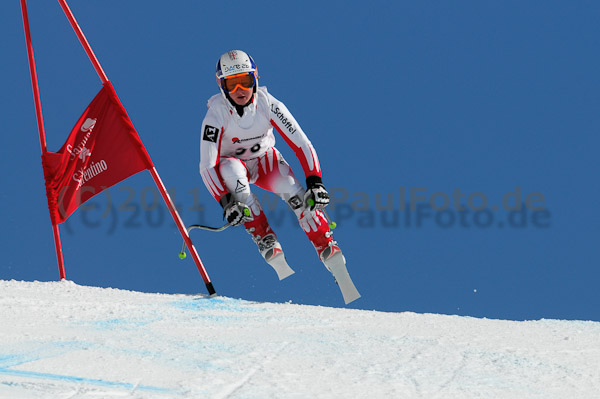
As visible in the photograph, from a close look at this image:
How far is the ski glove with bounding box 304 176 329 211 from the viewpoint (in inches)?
232

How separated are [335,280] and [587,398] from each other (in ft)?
9.52

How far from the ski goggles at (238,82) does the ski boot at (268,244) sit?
1047 mm

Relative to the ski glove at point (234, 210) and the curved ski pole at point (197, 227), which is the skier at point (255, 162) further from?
the curved ski pole at point (197, 227)

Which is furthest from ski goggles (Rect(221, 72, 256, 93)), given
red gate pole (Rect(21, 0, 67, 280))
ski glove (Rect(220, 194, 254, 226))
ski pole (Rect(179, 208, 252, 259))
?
red gate pole (Rect(21, 0, 67, 280))

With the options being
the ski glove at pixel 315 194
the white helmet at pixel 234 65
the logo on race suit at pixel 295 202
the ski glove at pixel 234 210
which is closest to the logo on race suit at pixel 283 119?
the white helmet at pixel 234 65

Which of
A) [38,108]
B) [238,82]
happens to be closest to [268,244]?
[238,82]

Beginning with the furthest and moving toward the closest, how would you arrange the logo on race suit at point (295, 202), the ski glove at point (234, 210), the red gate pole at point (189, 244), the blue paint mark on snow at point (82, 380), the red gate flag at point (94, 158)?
the red gate flag at point (94, 158), the red gate pole at point (189, 244), the logo on race suit at point (295, 202), the ski glove at point (234, 210), the blue paint mark on snow at point (82, 380)

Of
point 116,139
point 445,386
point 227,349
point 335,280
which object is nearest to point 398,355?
point 445,386

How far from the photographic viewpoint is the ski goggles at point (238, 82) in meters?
5.77

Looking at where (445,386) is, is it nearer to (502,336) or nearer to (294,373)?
(294,373)

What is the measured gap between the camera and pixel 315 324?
200 inches

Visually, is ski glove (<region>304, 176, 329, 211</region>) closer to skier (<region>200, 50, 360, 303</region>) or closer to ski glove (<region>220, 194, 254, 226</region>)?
skier (<region>200, 50, 360, 303</region>)

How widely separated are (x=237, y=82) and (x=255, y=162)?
0.68m

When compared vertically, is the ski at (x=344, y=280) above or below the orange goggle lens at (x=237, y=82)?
below
